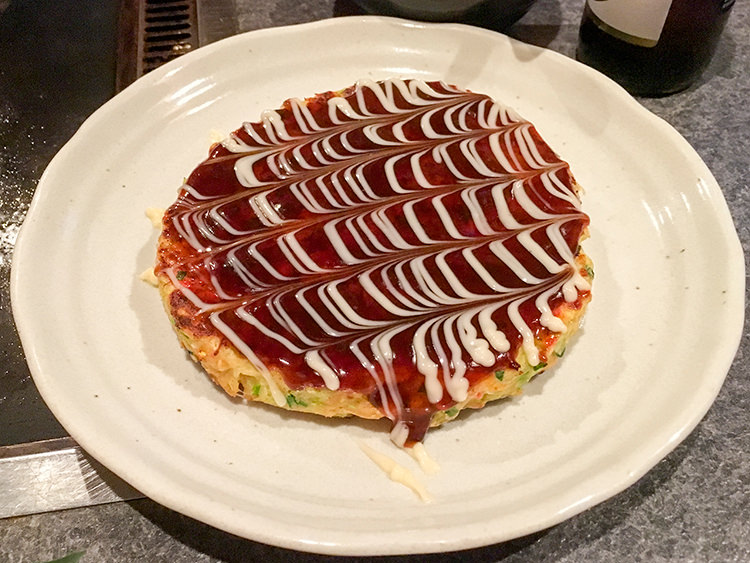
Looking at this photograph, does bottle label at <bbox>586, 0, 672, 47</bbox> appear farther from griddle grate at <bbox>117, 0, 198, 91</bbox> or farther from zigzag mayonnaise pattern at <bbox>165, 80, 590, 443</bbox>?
griddle grate at <bbox>117, 0, 198, 91</bbox>

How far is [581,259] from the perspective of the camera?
210 centimetres

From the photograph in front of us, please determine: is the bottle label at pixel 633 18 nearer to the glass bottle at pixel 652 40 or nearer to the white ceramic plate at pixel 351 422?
the glass bottle at pixel 652 40

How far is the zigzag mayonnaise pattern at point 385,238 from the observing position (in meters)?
1.82

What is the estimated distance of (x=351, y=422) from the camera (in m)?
1.92

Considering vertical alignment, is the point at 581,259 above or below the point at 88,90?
above

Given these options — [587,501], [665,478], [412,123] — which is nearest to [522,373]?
[587,501]

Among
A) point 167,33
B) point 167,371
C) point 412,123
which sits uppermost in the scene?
point 412,123

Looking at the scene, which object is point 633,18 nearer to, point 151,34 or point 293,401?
point 293,401

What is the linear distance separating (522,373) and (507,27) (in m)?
1.93

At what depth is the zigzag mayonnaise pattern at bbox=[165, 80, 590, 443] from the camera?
182 centimetres

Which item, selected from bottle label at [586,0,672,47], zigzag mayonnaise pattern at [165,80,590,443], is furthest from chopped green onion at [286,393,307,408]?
bottle label at [586,0,672,47]

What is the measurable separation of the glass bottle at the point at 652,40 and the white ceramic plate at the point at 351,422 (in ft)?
1.02

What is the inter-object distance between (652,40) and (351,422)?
1.99 meters

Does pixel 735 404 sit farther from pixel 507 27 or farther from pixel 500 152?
pixel 507 27
